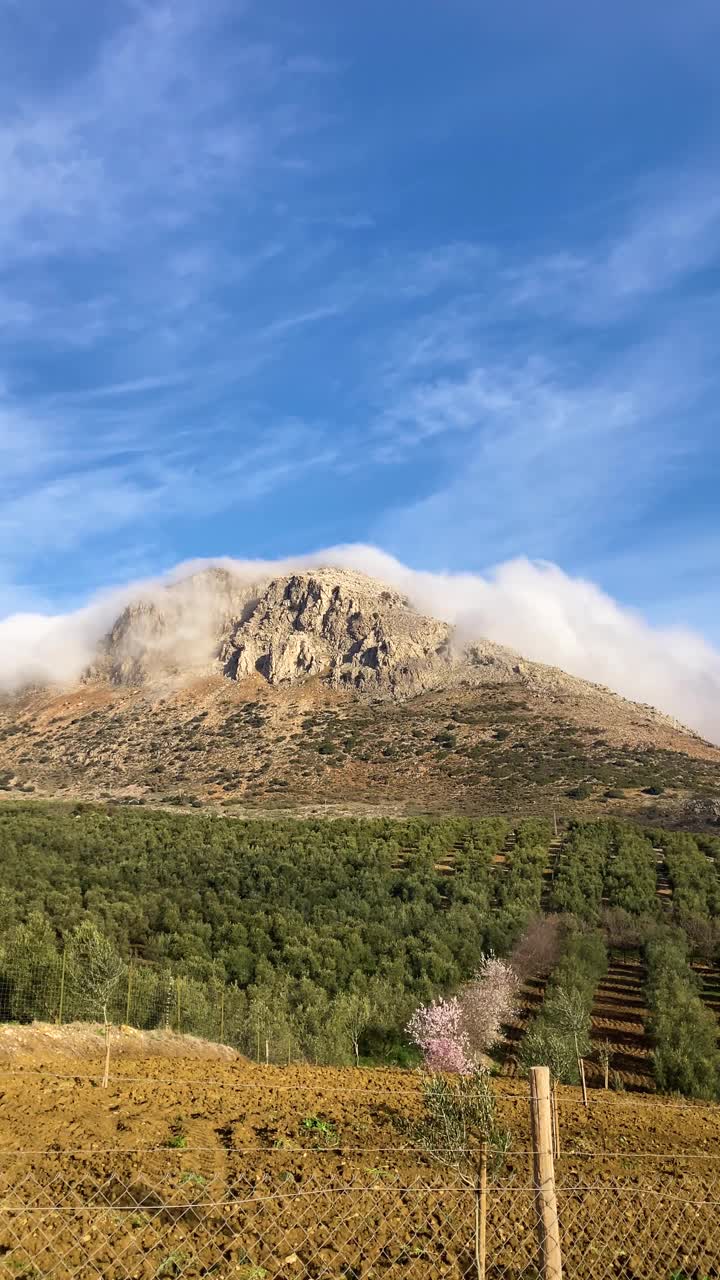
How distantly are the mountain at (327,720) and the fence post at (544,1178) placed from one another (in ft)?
214

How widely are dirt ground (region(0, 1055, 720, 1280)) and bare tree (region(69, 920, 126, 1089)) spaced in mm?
2642

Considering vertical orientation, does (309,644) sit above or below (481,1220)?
above

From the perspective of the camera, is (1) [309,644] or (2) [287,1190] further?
(1) [309,644]

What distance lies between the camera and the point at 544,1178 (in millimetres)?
5586

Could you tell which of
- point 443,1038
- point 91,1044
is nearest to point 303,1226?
point 91,1044

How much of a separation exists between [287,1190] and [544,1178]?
5728 millimetres

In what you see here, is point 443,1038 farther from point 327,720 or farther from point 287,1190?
point 327,720

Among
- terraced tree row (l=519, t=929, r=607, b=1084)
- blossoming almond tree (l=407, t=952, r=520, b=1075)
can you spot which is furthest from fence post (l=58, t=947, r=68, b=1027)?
terraced tree row (l=519, t=929, r=607, b=1084)

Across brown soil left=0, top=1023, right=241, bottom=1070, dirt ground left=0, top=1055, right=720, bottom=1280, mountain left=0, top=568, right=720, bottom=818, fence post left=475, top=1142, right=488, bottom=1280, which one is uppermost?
mountain left=0, top=568, right=720, bottom=818

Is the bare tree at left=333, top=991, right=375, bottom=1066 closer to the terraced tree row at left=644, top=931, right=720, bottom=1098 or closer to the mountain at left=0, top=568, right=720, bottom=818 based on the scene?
the terraced tree row at left=644, top=931, right=720, bottom=1098

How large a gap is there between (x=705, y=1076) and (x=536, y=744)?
63.7 m

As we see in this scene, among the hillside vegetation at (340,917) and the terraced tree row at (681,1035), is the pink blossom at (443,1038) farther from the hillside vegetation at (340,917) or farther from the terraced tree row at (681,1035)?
the terraced tree row at (681,1035)

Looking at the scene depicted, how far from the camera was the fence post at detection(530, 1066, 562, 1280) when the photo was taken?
5.32m

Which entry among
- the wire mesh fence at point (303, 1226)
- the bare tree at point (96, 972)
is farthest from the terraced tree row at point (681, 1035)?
the bare tree at point (96, 972)
